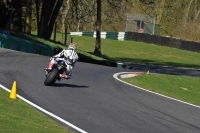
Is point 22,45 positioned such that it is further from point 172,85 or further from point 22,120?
point 22,120

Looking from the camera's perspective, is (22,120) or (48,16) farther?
(48,16)

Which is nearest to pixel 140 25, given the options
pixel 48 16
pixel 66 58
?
pixel 48 16

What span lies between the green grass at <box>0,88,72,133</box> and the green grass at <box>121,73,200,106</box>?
27.9ft

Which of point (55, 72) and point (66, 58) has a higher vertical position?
point (66, 58)

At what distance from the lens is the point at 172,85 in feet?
71.3

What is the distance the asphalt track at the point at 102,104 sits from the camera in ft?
36.0

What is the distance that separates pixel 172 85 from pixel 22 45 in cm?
Result: 900

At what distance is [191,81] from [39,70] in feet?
27.7

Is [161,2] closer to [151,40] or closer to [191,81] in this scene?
[151,40]

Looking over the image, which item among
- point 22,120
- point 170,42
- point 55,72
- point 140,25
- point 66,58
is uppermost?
point 66,58

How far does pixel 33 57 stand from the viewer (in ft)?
74.4

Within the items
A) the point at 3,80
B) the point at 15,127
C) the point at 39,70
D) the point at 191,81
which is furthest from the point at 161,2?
the point at 15,127

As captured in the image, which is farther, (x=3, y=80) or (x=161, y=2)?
(x=161, y=2)

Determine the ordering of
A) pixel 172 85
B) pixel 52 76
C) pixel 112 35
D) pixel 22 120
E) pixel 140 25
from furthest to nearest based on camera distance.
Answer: pixel 140 25 < pixel 112 35 < pixel 172 85 < pixel 52 76 < pixel 22 120
